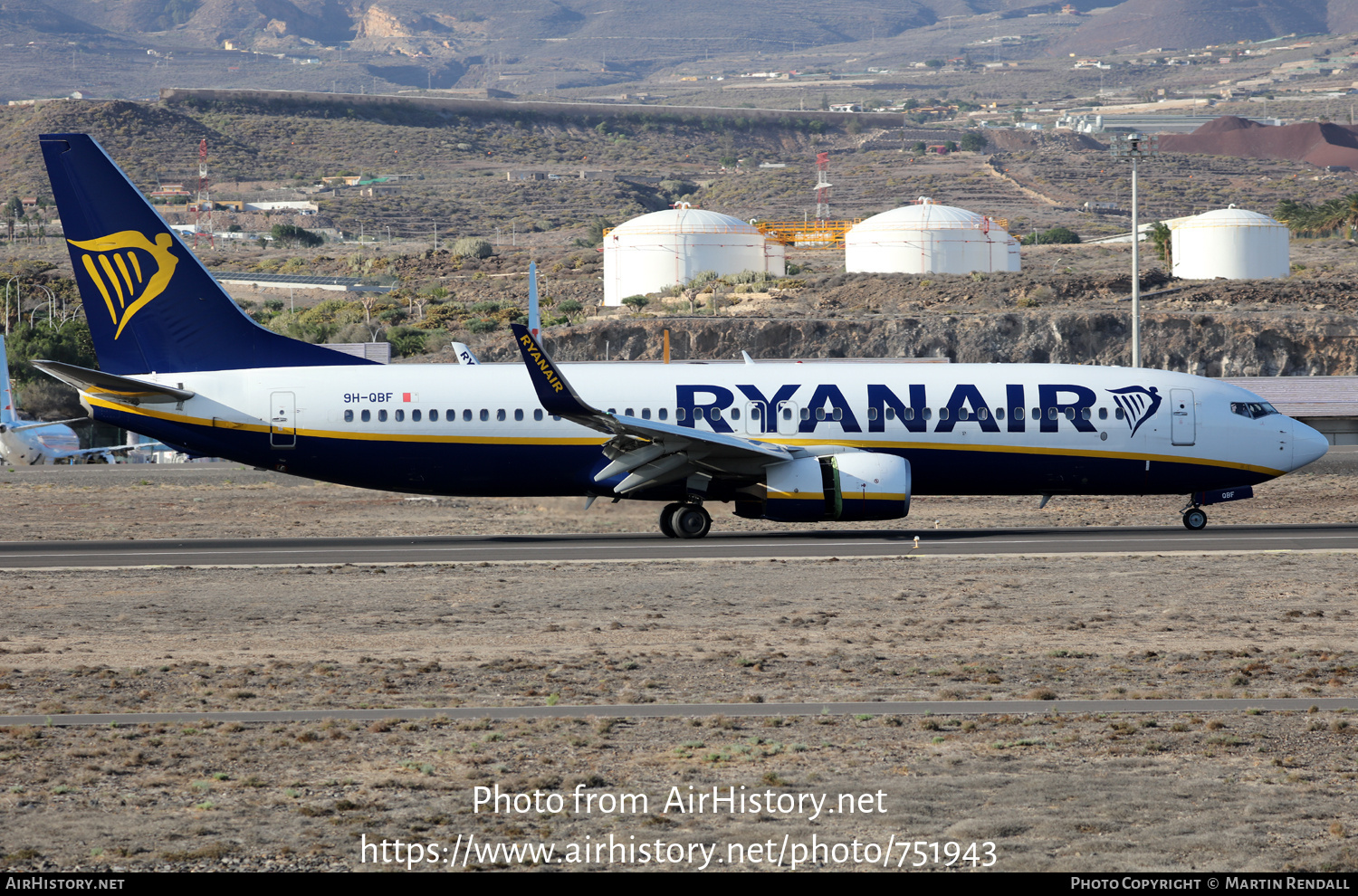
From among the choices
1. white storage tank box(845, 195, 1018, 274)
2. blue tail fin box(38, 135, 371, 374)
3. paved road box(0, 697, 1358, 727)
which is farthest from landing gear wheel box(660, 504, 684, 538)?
white storage tank box(845, 195, 1018, 274)

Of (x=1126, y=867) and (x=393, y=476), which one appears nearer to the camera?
(x=1126, y=867)

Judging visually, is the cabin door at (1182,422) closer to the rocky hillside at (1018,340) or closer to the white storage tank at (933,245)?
the rocky hillside at (1018,340)

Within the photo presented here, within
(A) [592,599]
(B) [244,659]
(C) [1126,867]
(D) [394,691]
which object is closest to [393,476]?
(A) [592,599]

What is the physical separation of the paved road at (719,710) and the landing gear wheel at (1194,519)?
18.9m

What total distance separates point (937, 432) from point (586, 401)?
26.1ft

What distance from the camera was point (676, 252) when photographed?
342ft

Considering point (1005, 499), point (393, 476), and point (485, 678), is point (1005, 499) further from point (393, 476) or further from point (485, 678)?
point (485, 678)

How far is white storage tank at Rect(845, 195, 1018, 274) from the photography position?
106 meters

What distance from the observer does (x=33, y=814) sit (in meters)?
11.0

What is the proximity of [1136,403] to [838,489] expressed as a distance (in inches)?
301

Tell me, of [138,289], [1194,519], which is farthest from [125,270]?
[1194,519]

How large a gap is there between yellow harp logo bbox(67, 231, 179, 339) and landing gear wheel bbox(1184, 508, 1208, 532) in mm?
24084

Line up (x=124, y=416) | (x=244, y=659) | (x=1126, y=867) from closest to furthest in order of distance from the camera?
(x=1126, y=867)
(x=244, y=659)
(x=124, y=416)

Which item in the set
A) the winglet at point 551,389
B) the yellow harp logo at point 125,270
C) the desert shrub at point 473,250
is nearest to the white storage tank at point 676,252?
the desert shrub at point 473,250
